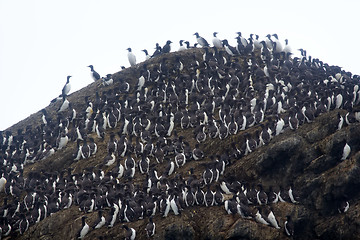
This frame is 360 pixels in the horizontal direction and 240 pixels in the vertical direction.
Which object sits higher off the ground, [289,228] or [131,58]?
[131,58]

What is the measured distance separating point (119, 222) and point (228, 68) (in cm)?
1687

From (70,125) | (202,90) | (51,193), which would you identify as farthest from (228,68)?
(51,193)

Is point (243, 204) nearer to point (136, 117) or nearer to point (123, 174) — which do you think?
point (123, 174)

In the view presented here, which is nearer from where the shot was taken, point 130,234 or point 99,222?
point 130,234

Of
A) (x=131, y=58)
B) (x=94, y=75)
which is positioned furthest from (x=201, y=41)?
(x=94, y=75)

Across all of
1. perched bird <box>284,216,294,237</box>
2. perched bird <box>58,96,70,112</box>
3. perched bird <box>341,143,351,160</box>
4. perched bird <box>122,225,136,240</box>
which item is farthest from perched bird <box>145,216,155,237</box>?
perched bird <box>58,96,70,112</box>

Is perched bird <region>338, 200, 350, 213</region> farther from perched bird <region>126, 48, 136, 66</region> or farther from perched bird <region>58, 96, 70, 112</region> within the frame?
perched bird <region>126, 48, 136, 66</region>

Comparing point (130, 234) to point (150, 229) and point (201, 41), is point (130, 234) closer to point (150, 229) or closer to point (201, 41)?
point (150, 229)

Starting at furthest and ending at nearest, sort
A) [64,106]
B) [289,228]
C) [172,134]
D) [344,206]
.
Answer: [64,106] < [172,134] < [344,206] < [289,228]

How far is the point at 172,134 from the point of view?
1148 inches

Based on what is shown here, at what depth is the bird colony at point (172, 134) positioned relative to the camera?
70.7 ft

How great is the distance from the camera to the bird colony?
70.7 ft

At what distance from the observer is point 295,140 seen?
75.2 feet

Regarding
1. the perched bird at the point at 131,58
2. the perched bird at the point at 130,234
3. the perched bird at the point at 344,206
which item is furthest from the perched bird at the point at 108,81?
the perched bird at the point at 344,206
